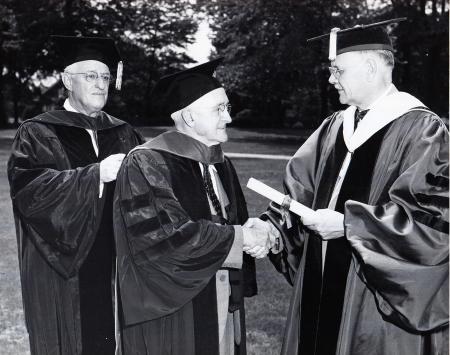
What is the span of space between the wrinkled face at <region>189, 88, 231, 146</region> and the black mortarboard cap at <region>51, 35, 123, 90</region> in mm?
1112

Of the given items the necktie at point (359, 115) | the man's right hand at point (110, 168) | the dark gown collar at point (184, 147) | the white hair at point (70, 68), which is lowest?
the man's right hand at point (110, 168)

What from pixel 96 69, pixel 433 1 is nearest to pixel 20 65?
pixel 433 1

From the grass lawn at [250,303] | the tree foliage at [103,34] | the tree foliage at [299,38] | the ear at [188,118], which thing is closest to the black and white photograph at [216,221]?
the ear at [188,118]

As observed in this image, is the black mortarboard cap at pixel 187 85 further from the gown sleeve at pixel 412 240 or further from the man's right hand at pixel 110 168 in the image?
the gown sleeve at pixel 412 240

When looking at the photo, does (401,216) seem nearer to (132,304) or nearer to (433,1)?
(132,304)

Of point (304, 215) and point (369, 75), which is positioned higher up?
point (369, 75)

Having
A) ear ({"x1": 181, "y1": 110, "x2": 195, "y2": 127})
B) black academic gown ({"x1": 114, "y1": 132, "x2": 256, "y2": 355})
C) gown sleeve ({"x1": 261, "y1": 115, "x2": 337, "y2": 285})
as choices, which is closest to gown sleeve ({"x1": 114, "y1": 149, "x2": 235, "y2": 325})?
black academic gown ({"x1": 114, "y1": 132, "x2": 256, "y2": 355})

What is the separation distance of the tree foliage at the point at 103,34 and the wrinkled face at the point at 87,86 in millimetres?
25082

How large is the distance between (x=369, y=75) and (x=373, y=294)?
3.73 feet

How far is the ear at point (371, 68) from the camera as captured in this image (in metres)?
3.16

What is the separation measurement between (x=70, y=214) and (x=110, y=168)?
1.24ft

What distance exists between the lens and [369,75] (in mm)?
3160

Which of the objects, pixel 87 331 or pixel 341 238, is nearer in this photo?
pixel 341 238

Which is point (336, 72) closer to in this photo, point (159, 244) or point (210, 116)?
point (210, 116)
